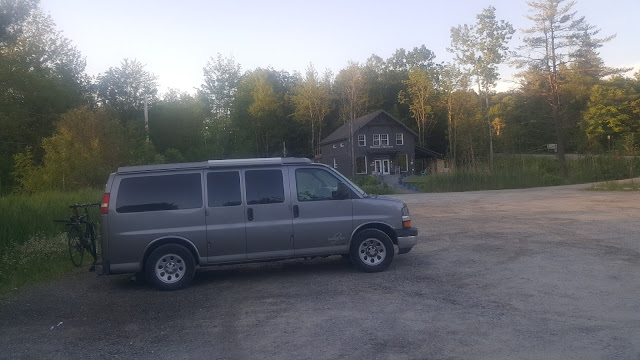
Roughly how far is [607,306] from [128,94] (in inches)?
2457

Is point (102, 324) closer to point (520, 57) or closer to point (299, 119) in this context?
point (520, 57)

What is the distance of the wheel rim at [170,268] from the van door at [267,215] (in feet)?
3.84

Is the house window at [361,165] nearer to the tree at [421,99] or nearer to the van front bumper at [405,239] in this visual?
the tree at [421,99]

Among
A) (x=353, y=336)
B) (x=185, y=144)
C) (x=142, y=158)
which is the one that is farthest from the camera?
(x=185, y=144)

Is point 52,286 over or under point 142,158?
under

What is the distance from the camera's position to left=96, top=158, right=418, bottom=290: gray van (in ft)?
30.6

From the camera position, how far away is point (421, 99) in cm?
7475

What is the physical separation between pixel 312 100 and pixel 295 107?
14.5 ft

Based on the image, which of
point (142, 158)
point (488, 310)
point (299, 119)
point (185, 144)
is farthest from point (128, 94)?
point (488, 310)

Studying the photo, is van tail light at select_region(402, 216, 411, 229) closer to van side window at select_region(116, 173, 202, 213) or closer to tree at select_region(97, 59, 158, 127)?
van side window at select_region(116, 173, 202, 213)

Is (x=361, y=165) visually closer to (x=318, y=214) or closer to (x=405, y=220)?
(x=405, y=220)

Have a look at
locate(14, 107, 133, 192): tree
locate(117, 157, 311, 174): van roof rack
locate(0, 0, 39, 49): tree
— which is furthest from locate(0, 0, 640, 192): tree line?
locate(117, 157, 311, 174): van roof rack

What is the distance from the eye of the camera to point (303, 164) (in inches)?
397

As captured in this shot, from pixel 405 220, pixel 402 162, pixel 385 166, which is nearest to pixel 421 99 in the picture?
pixel 402 162
